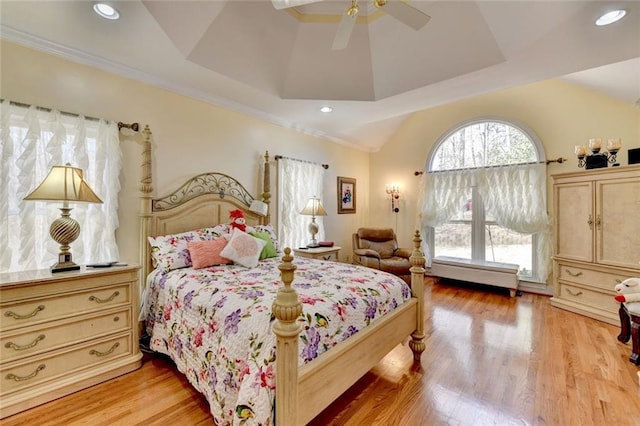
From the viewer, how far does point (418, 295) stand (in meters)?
2.40

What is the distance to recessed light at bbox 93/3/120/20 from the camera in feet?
6.07

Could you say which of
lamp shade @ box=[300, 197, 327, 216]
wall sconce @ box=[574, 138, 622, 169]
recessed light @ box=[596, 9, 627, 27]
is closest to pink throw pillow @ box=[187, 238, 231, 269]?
lamp shade @ box=[300, 197, 327, 216]

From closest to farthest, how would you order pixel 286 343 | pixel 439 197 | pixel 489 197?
1. pixel 286 343
2. pixel 489 197
3. pixel 439 197

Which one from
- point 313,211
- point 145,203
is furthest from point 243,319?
point 313,211

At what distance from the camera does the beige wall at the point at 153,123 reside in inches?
84.3

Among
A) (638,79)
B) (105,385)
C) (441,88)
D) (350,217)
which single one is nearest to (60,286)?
(105,385)

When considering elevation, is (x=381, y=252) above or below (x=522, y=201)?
below

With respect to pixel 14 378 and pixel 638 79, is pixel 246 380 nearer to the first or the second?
pixel 14 378

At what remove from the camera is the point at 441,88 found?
9.89 feet

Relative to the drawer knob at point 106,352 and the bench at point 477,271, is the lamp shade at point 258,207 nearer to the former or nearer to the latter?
the drawer knob at point 106,352

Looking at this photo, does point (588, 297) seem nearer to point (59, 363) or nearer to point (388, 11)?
A: point (388, 11)

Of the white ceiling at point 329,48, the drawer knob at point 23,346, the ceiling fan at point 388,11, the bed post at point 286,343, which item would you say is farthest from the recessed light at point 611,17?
the drawer knob at point 23,346

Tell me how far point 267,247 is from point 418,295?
62.7 inches

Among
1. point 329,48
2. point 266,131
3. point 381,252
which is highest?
point 329,48
